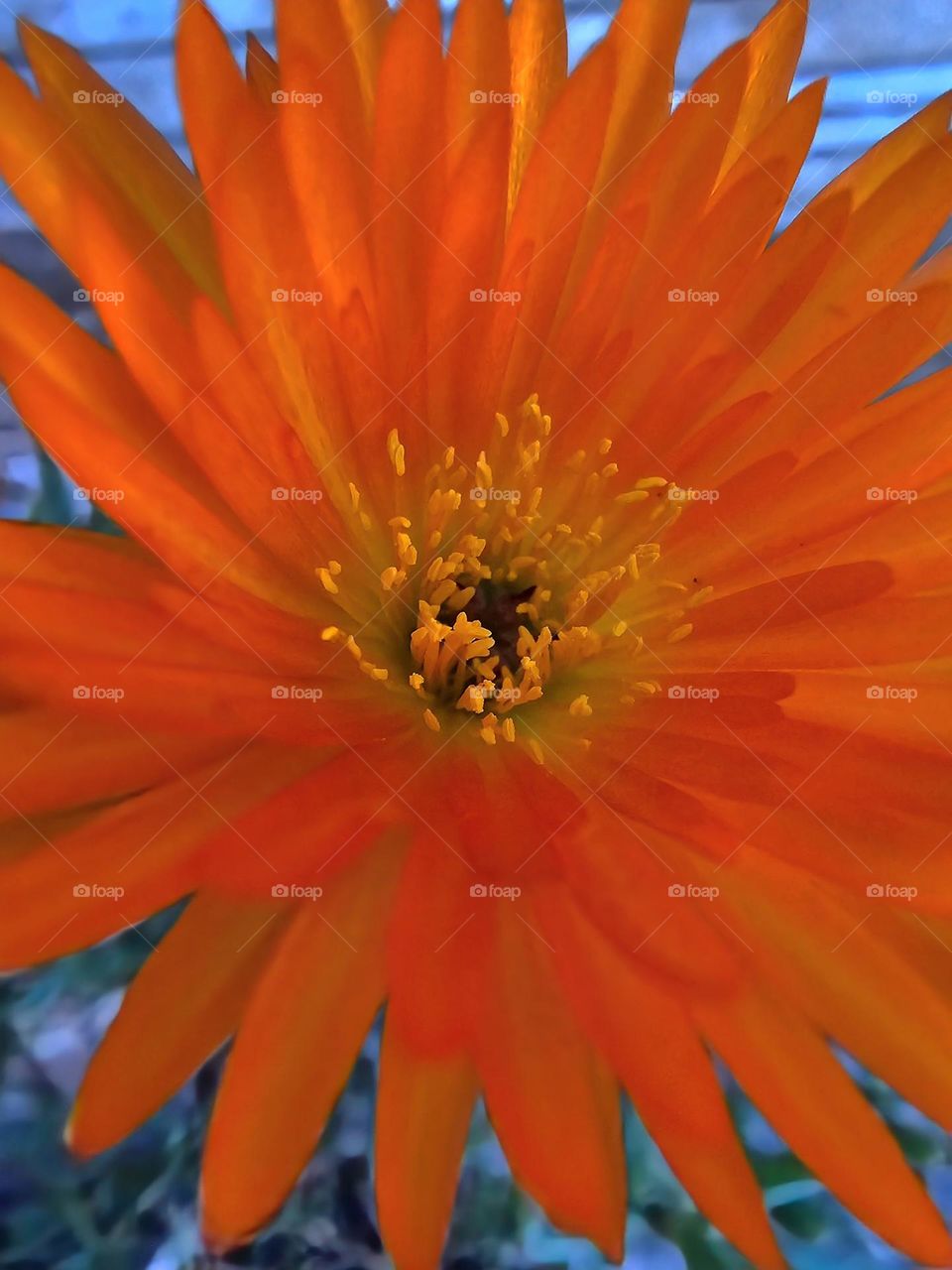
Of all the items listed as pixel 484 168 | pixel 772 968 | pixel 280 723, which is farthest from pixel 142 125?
pixel 772 968

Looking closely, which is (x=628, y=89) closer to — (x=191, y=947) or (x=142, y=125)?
(x=142, y=125)

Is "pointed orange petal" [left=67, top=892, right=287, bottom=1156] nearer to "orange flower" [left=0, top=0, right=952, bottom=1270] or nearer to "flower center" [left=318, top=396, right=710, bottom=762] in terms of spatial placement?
"orange flower" [left=0, top=0, right=952, bottom=1270]

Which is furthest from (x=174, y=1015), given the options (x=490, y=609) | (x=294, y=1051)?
(x=490, y=609)

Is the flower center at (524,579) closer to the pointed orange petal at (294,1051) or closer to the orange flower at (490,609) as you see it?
the orange flower at (490,609)

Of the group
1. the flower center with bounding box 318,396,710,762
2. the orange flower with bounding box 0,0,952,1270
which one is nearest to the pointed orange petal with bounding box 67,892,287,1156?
the orange flower with bounding box 0,0,952,1270

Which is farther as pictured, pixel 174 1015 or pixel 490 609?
pixel 490 609

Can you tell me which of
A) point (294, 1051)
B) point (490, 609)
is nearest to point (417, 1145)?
point (294, 1051)

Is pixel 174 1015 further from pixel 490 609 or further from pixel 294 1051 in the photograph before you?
pixel 490 609
